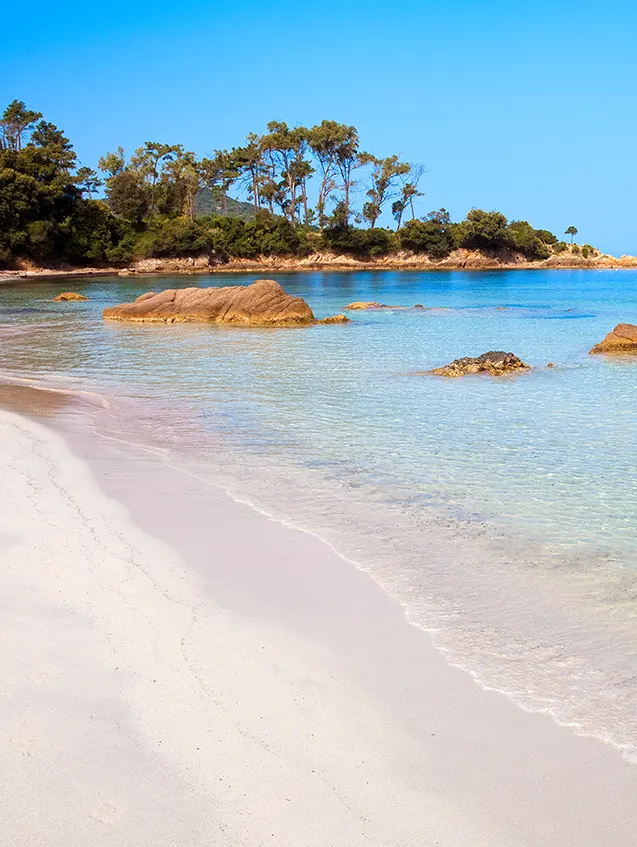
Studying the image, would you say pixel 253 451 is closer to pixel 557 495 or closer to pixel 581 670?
pixel 557 495

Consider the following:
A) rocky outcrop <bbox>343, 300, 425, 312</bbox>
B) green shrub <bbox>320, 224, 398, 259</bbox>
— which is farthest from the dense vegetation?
rocky outcrop <bbox>343, 300, 425, 312</bbox>

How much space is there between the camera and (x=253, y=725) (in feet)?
11.3

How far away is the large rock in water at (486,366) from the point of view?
15344 mm

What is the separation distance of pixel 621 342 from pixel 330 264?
7666 cm

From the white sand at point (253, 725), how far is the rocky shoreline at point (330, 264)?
211ft

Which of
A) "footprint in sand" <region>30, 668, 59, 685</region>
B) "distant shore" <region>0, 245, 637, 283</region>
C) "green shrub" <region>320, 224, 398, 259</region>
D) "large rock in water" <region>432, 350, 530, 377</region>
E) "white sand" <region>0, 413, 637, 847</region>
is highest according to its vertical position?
"green shrub" <region>320, 224, 398, 259</region>

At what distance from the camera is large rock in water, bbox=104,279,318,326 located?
1096 inches

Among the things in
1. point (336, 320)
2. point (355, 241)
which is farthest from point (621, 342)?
point (355, 241)

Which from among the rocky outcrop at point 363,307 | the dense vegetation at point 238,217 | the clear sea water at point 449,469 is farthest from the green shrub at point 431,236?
the clear sea water at point 449,469

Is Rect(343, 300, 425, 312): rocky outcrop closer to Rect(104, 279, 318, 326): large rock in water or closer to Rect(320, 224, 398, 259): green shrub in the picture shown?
Rect(104, 279, 318, 326): large rock in water

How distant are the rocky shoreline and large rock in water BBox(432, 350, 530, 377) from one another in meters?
56.0

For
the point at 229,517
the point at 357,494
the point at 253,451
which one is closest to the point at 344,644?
the point at 229,517

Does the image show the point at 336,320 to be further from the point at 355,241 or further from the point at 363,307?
the point at 355,241

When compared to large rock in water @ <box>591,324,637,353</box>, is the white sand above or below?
below
